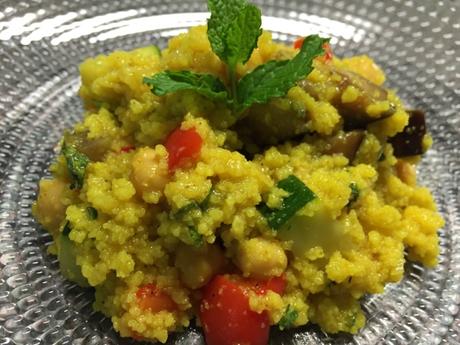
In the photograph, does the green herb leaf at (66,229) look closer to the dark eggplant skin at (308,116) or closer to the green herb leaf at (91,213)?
the green herb leaf at (91,213)

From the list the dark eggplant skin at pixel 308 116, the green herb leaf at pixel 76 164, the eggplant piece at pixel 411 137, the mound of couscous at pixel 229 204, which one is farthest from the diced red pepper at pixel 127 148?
the eggplant piece at pixel 411 137

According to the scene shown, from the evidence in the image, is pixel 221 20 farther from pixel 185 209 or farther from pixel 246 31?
pixel 185 209

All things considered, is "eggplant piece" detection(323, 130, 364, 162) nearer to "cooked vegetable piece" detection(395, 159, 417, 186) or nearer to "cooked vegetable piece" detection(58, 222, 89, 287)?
"cooked vegetable piece" detection(395, 159, 417, 186)

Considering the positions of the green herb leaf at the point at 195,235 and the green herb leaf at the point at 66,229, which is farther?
the green herb leaf at the point at 66,229

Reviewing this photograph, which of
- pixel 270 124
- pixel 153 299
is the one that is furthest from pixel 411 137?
pixel 153 299

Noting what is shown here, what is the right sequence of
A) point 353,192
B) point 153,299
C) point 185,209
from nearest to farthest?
point 185,209 → point 153,299 → point 353,192

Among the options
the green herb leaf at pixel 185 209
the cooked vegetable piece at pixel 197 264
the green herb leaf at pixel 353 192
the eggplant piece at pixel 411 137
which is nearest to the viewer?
the green herb leaf at pixel 185 209

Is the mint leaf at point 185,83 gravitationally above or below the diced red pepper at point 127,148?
above

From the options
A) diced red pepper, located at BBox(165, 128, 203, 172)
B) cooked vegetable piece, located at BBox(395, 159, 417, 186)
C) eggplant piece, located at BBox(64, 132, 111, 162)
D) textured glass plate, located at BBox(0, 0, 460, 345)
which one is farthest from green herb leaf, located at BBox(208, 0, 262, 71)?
textured glass plate, located at BBox(0, 0, 460, 345)
